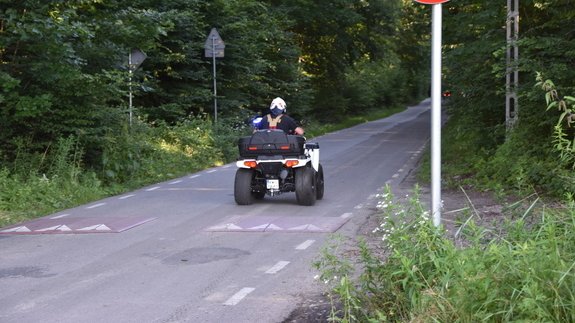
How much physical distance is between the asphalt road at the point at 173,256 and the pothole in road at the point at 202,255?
1 cm

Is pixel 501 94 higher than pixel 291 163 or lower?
higher

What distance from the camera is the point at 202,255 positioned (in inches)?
344

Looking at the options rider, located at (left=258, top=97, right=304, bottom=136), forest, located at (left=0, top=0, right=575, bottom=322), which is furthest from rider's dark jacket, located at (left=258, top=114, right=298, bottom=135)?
forest, located at (left=0, top=0, right=575, bottom=322)

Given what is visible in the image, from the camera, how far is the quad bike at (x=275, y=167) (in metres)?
12.5

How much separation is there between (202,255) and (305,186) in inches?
160

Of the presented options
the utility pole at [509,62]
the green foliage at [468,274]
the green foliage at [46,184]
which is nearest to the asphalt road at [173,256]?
the green foliage at [46,184]

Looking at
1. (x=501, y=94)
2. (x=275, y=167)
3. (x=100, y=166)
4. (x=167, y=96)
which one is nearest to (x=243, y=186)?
(x=275, y=167)

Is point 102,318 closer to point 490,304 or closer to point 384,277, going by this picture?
point 384,277

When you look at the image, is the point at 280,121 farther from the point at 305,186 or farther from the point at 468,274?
the point at 468,274

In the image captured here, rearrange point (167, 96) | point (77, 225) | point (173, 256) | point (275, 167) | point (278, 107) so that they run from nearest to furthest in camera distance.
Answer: point (173, 256), point (77, 225), point (275, 167), point (278, 107), point (167, 96)

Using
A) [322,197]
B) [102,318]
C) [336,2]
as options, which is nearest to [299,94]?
[336,2]

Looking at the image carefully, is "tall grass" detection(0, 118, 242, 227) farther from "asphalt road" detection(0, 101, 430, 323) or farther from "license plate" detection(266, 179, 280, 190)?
"license plate" detection(266, 179, 280, 190)

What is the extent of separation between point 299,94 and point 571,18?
23926 millimetres

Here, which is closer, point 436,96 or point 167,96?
point 436,96
